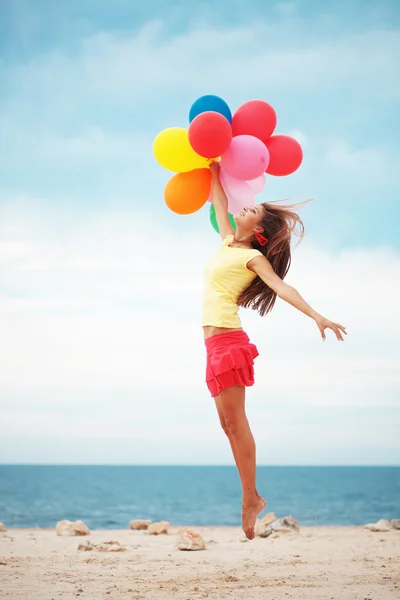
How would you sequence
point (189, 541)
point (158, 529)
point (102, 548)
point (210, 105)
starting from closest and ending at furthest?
point (210, 105), point (102, 548), point (189, 541), point (158, 529)

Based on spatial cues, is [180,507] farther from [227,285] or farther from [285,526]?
[227,285]

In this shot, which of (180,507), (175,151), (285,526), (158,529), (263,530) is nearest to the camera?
(175,151)

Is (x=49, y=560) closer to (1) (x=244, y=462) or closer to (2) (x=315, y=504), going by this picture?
(1) (x=244, y=462)

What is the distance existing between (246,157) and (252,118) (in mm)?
432

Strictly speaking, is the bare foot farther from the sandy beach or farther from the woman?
the sandy beach

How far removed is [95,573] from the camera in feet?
19.2

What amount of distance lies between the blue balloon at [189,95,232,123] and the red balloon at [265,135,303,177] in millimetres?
476

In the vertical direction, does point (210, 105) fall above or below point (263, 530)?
above

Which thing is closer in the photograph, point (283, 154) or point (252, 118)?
point (252, 118)

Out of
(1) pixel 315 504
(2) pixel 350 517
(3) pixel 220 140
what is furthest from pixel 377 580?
(1) pixel 315 504

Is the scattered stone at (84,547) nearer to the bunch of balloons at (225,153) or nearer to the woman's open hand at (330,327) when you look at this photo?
the bunch of balloons at (225,153)

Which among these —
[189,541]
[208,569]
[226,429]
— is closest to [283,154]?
[226,429]

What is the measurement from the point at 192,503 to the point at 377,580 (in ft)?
115

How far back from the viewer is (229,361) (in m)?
4.57
